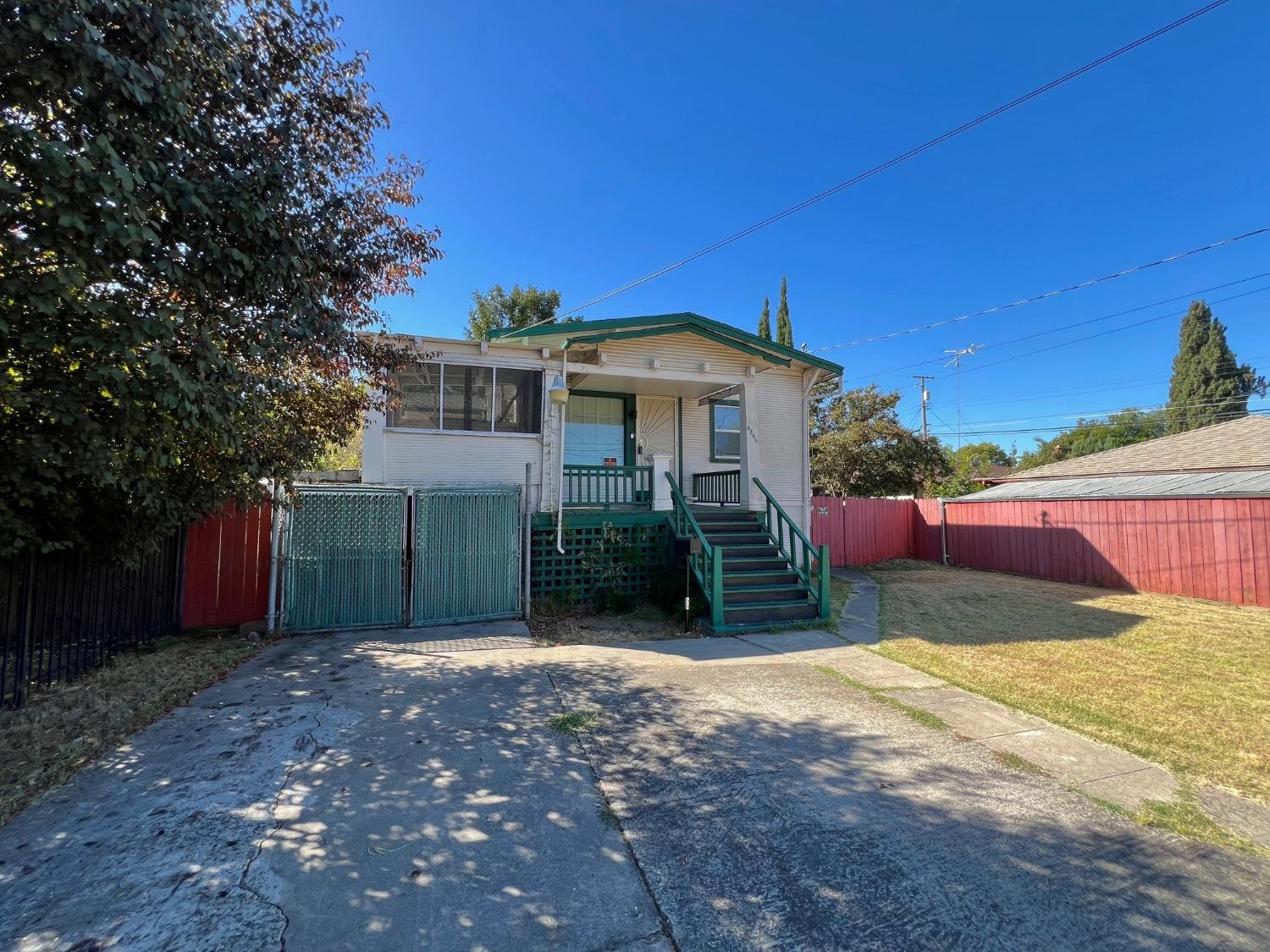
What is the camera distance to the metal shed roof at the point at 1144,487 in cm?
1116

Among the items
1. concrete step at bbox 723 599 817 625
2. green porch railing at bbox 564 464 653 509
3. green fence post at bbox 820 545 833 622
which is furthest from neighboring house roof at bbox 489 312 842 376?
concrete step at bbox 723 599 817 625

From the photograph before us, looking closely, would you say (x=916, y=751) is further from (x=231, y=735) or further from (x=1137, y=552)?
(x=1137, y=552)

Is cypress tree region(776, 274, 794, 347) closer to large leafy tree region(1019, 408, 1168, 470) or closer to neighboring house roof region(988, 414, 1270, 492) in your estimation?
neighboring house roof region(988, 414, 1270, 492)

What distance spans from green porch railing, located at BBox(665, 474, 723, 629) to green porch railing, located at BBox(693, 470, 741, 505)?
5.18ft

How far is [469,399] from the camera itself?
29.9ft

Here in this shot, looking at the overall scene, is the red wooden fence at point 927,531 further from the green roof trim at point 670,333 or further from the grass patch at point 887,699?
the grass patch at point 887,699

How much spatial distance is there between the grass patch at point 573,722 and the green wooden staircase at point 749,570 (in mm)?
3469

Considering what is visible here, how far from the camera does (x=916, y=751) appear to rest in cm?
395

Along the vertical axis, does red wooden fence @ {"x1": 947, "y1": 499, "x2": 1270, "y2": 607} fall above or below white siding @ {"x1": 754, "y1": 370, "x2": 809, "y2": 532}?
below

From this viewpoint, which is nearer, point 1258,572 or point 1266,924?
point 1266,924

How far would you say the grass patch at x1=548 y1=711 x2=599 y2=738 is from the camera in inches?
167

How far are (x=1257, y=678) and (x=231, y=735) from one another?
30.9ft

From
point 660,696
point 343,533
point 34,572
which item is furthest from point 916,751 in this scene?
point 34,572

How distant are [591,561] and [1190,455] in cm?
1749
